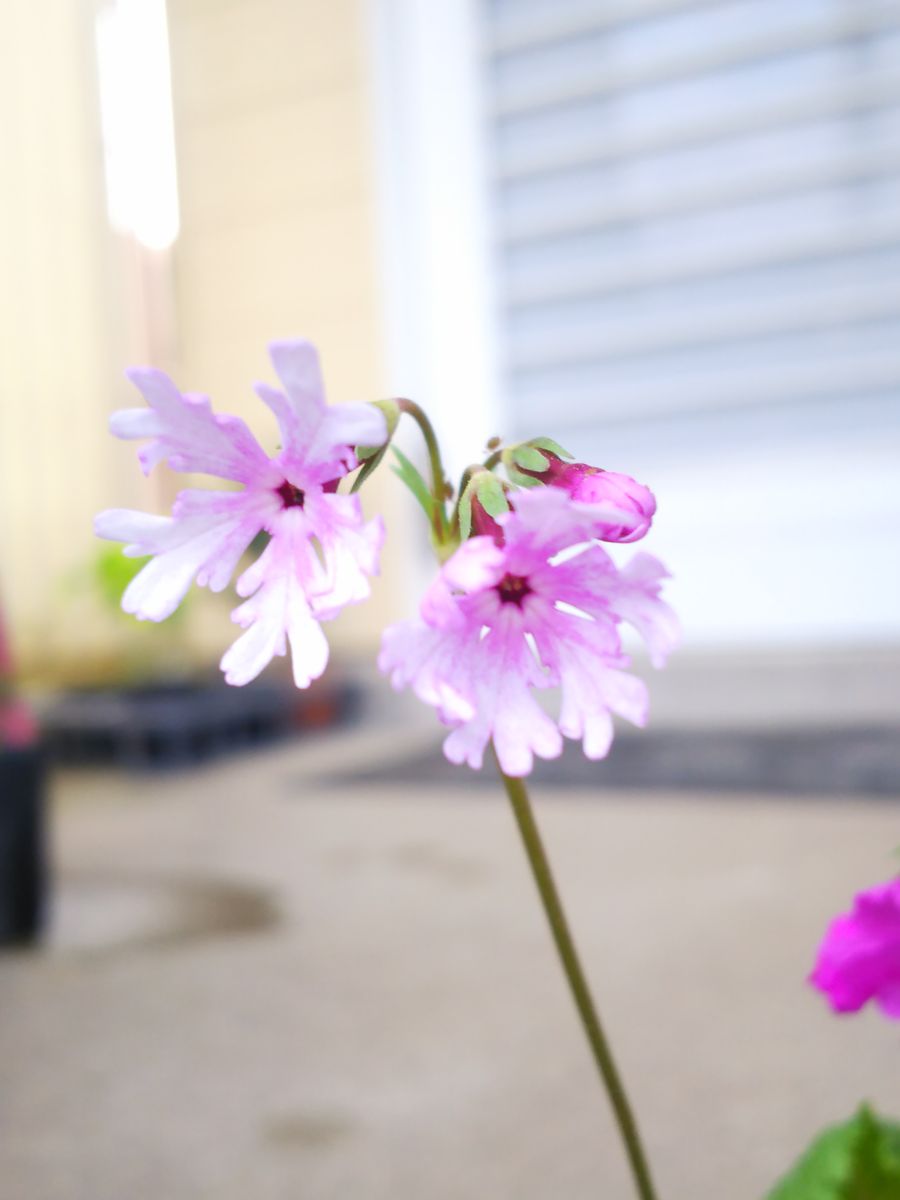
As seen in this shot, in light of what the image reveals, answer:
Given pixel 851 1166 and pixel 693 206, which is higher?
pixel 693 206

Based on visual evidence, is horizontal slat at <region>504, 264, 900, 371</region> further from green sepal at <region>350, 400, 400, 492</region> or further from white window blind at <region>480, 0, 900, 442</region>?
green sepal at <region>350, 400, 400, 492</region>

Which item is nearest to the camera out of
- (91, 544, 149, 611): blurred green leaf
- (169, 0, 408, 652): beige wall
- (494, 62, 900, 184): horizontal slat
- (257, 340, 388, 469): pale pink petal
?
(257, 340, 388, 469): pale pink petal

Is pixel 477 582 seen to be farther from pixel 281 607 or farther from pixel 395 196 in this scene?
pixel 395 196

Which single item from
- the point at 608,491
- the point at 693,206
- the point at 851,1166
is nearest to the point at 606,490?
the point at 608,491

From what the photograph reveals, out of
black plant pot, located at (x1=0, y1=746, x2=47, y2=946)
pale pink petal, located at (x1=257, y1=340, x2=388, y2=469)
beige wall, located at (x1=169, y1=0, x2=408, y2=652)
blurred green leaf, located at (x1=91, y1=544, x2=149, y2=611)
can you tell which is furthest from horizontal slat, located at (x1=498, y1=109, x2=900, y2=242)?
pale pink petal, located at (x1=257, y1=340, x2=388, y2=469)

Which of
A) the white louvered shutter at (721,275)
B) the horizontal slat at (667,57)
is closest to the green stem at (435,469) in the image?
the white louvered shutter at (721,275)

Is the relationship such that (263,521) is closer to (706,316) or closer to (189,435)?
(189,435)
